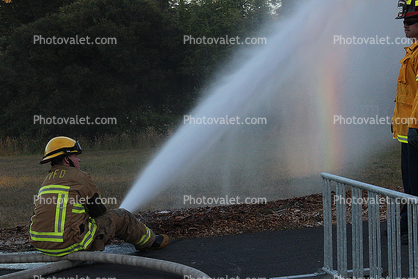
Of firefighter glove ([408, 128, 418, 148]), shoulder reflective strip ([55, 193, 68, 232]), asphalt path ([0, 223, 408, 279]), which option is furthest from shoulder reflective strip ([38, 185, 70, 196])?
firefighter glove ([408, 128, 418, 148])

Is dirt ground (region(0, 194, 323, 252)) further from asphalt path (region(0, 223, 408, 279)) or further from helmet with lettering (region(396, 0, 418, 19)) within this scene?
helmet with lettering (region(396, 0, 418, 19))

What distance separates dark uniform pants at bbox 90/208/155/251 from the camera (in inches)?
178

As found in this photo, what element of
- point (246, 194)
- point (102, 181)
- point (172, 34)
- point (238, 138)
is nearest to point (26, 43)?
point (172, 34)

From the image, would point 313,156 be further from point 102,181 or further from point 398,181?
point 102,181

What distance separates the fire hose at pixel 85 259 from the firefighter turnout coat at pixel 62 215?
9 cm

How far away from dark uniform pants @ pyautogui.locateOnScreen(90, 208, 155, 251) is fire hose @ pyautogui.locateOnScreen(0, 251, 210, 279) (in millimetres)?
252

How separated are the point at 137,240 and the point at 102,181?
19.8ft

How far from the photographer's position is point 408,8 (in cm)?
442

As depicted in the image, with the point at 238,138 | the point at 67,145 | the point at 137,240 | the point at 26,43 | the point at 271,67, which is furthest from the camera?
the point at 26,43

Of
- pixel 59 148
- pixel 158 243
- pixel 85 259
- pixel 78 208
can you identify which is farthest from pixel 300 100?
pixel 85 259

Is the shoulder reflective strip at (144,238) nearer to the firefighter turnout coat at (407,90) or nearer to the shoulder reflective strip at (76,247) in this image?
the shoulder reflective strip at (76,247)

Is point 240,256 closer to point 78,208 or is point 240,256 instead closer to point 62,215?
point 78,208

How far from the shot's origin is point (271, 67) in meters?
9.00

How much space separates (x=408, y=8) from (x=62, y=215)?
398cm
